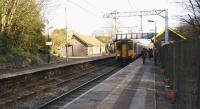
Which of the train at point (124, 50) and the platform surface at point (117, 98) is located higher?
the train at point (124, 50)

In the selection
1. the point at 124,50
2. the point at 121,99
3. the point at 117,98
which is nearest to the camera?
the point at 121,99

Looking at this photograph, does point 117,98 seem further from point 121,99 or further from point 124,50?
point 124,50

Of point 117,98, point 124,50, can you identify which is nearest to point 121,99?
point 117,98

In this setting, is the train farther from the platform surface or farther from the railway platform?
the railway platform

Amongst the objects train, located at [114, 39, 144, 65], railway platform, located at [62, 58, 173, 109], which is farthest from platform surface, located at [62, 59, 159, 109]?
train, located at [114, 39, 144, 65]

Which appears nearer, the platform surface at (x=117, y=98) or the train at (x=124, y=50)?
the platform surface at (x=117, y=98)

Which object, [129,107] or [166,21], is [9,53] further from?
[129,107]

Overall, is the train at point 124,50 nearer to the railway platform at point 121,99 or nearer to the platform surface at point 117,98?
the platform surface at point 117,98

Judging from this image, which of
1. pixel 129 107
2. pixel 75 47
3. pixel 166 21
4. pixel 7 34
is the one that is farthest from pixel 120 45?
pixel 75 47

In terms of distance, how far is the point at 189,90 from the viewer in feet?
33.3

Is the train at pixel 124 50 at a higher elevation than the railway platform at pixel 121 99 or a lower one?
higher

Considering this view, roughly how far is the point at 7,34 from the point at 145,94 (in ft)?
90.7

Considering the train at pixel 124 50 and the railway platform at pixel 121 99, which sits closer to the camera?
the railway platform at pixel 121 99

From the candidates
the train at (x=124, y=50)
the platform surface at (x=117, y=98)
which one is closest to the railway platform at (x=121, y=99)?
the platform surface at (x=117, y=98)
